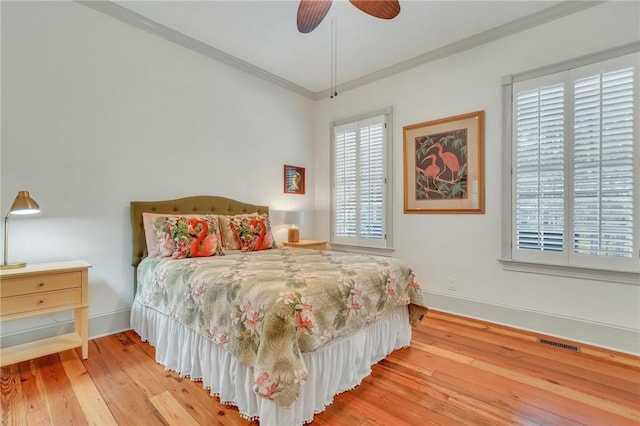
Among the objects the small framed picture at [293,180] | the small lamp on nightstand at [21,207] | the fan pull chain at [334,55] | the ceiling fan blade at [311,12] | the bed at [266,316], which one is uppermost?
the fan pull chain at [334,55]

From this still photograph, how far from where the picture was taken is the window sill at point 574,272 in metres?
2.48

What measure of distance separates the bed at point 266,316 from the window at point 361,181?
4.84ft

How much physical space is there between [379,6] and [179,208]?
2627 millimetres

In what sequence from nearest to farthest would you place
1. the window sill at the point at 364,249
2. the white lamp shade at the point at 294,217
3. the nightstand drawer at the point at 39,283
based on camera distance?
the nightstand drawer at the point at 39,283 < the window sill at the point at 364,249 < the white lamp shade at the point at 294,217

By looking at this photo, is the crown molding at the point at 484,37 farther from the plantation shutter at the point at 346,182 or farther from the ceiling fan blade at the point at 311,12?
the ceiling fan blade at the point at 311,12


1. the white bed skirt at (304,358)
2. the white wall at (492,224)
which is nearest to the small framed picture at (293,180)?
the white wall at (492,224)

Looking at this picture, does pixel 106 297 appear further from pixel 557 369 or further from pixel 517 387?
pixel 557 369

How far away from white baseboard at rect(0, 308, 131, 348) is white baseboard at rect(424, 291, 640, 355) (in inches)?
129

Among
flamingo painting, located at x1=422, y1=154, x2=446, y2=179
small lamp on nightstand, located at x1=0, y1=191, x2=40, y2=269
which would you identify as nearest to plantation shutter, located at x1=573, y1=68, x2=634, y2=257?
flamingo painting, located at x1=422, y1=154, x2=446, y2=179

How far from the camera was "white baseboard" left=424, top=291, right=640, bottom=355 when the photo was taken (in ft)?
8.18

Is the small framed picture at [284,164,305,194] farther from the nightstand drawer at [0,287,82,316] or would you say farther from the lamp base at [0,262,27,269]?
the lamp base at [0,262,27,269]

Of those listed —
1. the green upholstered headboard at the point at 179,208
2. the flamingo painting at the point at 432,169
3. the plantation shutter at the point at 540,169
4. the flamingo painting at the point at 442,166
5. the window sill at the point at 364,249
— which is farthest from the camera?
the window sill at the point at 364,249

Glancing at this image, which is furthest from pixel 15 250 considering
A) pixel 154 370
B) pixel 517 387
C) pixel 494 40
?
pixel 494 40

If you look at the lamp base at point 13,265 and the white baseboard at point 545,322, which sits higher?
the lamp base at point 13,265
